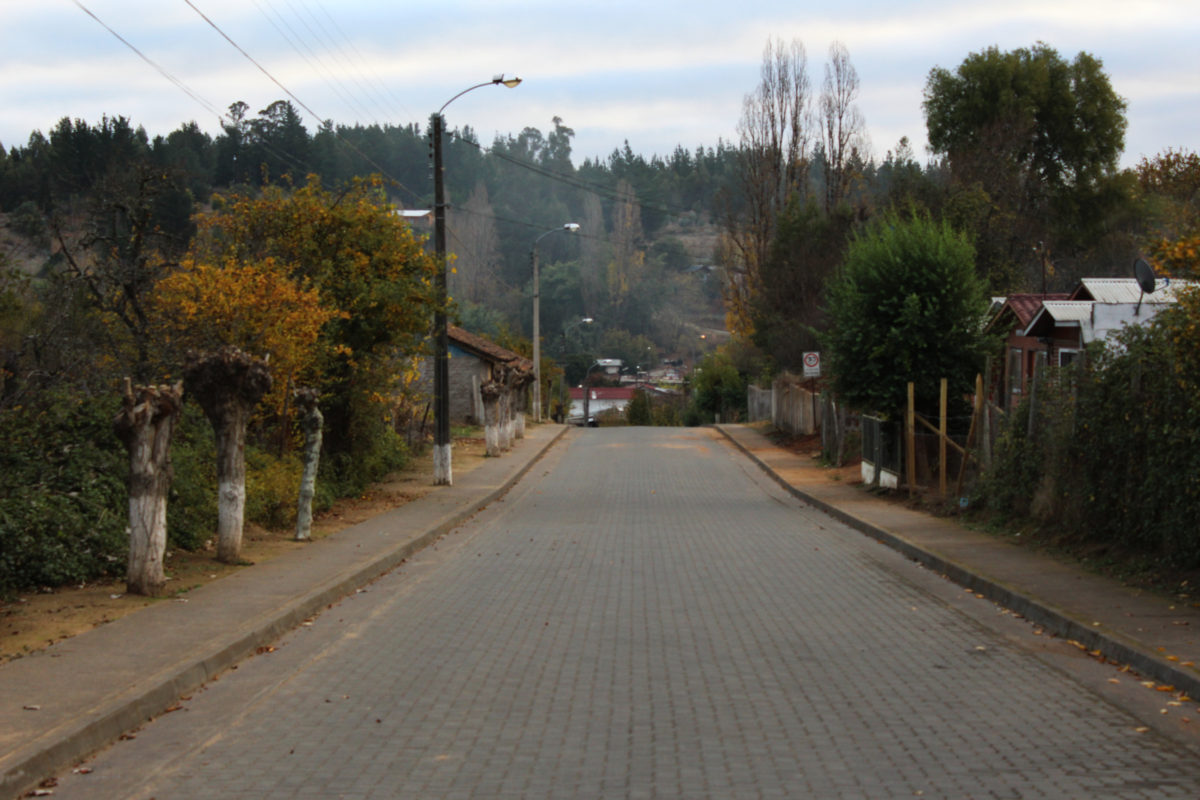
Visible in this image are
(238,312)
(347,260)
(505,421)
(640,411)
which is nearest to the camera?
(238,312)

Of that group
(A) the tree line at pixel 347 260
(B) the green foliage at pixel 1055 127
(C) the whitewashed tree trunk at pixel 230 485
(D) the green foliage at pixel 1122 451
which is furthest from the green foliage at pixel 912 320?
(B) the green foliage at pixel 1055 127

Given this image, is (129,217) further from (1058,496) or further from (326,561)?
(1058,496)

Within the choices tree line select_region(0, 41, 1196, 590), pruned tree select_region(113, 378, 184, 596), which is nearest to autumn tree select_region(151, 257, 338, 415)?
tree line select_region(0, 41, 1196, 590)

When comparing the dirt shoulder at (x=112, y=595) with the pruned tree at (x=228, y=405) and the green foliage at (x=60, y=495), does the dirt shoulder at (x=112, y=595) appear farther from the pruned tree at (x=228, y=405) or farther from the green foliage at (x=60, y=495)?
the pruned tree at (x=228, y=405)

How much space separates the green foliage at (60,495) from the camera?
10930 millimetres

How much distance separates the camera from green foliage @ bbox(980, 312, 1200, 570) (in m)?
10.9

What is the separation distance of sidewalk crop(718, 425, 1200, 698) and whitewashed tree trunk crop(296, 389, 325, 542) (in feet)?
26.3

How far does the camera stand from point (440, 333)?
23.6 m

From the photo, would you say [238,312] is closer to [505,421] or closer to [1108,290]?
[1108,290]

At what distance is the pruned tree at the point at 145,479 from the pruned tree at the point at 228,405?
201 cm

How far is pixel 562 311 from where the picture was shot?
126938 millimetres

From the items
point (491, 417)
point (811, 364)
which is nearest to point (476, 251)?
point (811, 364)

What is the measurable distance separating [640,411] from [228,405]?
228ft

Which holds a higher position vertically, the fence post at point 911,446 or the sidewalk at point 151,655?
the fence post at point 911,446
